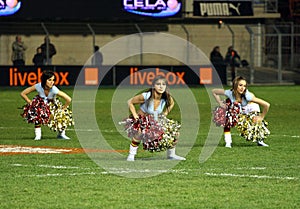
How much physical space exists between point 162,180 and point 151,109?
2.35 m

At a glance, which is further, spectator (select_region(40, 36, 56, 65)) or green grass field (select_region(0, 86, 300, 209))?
spectator (select_region(40, 36, 56, 65))

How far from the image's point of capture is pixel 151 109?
15719 mm

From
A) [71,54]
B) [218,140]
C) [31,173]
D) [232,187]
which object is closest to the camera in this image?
[232,187]

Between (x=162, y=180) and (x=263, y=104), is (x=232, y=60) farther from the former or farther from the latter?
(x=162, y=180)

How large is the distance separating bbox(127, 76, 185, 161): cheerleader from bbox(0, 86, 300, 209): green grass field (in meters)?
0.51

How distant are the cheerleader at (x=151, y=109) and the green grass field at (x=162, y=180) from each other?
0.51m

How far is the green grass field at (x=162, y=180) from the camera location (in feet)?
38.7

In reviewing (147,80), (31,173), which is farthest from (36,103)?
(147,80)

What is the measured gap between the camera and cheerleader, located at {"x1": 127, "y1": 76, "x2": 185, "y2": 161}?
50.5ft

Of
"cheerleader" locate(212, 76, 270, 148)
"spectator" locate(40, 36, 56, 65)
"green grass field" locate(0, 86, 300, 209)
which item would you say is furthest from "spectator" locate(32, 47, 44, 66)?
"cheerleader" locate(212, 76, 270, 148)

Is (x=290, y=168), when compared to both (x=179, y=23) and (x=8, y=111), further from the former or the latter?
(x=179, y=23)

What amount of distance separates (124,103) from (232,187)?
20.3 metres

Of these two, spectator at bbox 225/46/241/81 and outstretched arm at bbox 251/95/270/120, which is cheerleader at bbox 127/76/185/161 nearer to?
outstretched arm at bbox 251/95/270/120

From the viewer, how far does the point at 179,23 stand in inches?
2131
